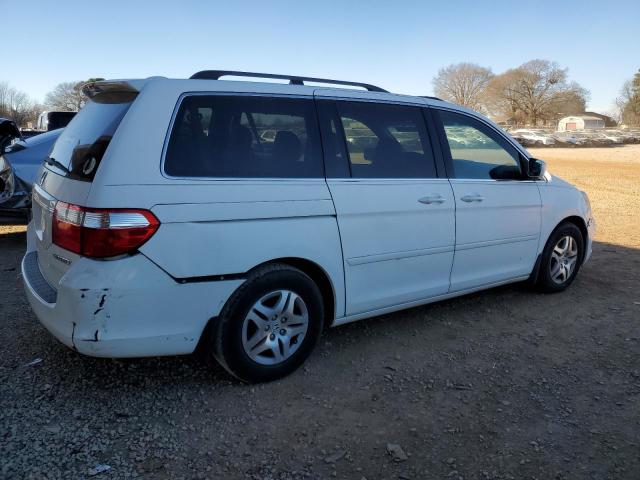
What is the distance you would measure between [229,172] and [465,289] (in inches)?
89.2

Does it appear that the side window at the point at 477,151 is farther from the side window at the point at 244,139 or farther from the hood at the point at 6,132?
the hood at the point at 6,132

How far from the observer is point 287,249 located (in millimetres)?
3127

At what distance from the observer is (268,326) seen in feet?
10.5

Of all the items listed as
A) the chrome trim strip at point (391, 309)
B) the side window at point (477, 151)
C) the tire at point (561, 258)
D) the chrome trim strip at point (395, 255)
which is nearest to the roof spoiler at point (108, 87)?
the chrome trim strip at point (395, 255)

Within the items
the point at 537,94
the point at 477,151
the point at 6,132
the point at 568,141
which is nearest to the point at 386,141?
the point at 477,151

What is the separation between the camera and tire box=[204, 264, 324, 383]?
9.93 feet

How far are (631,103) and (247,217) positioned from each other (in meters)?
104

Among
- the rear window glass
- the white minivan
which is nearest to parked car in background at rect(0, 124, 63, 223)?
the white minivan

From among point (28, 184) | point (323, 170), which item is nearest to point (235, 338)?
point (323, 170)

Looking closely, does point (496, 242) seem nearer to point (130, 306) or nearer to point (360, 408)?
point (360, 408)

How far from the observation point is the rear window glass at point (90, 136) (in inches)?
113

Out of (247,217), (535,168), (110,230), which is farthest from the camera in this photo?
(535,168)

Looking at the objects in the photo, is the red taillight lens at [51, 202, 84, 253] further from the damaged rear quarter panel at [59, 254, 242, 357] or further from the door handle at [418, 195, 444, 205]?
the door handle at [418, 195, 444, 205]

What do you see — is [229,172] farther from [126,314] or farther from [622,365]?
[622,365]
